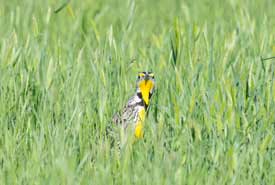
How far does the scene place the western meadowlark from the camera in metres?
3.73

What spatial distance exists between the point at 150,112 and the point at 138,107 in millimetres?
64

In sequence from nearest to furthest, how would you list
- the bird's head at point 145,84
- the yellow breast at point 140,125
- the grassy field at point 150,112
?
1. the grassy field at point 150,112
2. the yellow breast at point 140,125
3. the bird's head at point 145,84

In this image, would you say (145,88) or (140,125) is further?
(145,88)

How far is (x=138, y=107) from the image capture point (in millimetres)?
3789

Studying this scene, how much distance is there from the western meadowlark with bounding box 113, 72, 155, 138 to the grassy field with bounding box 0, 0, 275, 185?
6 centimetres

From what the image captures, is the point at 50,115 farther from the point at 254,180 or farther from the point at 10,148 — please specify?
the point at 254,180

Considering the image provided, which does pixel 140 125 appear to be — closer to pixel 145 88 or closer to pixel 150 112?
pixel 150 112

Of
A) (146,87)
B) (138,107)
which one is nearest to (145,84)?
(146,87)

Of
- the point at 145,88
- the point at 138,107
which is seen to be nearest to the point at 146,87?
the point at 145,88

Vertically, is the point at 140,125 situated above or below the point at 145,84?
below

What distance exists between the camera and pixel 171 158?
10.5ft

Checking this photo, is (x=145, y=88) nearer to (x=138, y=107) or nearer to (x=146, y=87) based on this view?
(x=146, y=87)

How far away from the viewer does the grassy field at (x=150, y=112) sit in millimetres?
3193

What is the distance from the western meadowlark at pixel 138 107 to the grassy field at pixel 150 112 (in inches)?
2.3
